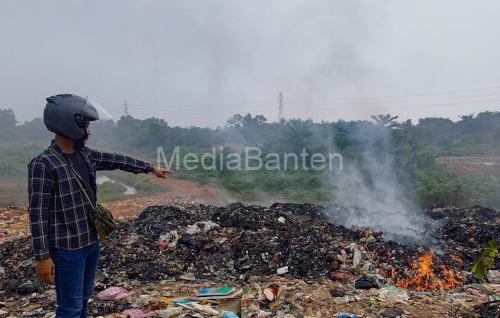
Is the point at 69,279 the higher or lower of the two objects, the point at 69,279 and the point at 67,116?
the lower

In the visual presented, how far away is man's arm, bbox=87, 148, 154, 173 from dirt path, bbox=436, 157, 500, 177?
17164 millimetres

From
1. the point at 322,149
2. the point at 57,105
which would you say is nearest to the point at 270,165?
the point at 322,149

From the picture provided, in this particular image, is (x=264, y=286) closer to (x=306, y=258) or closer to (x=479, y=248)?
(x=306, y=258)

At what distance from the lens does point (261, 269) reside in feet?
17.3

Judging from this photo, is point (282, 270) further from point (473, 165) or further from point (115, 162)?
point (473, 165)

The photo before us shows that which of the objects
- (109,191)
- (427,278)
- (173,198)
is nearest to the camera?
(427,278)

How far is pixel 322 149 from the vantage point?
16.0 m

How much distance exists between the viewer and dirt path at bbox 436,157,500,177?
58.3ft

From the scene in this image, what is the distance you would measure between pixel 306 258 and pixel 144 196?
389 inches

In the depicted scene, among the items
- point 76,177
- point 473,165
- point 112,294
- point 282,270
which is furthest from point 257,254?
point 473,165

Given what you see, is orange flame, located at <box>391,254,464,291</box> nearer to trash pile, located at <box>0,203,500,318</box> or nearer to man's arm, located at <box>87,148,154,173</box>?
trash pile, located at <box>0,203,500,318</box>

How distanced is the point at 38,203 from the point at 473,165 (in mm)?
21441

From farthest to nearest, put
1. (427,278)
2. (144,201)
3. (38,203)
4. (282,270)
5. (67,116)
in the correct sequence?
(144,201) → (282,270) → (427,278) → (67,116) → (38,203)

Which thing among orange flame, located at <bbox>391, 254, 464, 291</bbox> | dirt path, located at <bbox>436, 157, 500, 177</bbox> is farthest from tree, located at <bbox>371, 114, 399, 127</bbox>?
orange flame, located at <bbox>391, 254, 464, 291</bbox>
